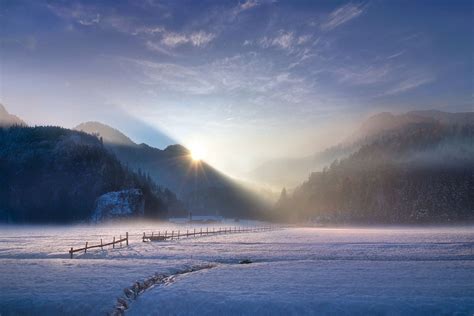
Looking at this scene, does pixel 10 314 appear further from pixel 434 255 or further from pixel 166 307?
pixel 434 255

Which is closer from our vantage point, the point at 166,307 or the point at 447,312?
the point at 447,312

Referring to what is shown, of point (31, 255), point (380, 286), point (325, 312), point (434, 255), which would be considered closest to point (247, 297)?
point (325, 312)

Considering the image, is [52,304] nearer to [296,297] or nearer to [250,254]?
[296,297]

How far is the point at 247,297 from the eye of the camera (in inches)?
977

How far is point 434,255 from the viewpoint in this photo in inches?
1966

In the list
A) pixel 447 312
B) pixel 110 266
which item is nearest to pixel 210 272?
pixel 110 266

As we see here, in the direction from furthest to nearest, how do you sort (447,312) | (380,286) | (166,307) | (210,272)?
(210,272) → (380,286) → (166,307) → (447,312)

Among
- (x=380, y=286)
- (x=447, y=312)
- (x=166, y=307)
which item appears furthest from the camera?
(x=380, y=286)

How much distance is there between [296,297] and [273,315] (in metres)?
3.14

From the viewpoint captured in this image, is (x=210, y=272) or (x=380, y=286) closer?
(x=380, y=286)

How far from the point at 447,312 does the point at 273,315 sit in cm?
987

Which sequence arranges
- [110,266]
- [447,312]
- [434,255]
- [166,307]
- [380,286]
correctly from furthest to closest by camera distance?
[434,255]
[110,266]
[380,286]
[166,307]
[447,312]

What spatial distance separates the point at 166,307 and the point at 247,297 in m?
5.15

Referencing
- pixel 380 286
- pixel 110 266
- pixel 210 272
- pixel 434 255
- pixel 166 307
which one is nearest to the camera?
pixel 166 307
